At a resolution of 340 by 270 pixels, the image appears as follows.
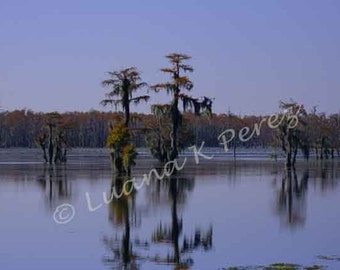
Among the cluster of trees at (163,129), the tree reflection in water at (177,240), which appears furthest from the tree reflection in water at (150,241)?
the cluster of trees at (163,129)

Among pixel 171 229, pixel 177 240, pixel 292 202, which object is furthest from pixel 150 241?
pixel 292 202

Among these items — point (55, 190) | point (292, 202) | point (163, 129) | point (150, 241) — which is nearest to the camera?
point (150, 241)

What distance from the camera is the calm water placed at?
1314 cm

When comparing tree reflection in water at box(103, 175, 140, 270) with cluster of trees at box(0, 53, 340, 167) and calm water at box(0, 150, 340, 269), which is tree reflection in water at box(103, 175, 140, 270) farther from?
cluster of trees at box(0, 53, 340, 167)

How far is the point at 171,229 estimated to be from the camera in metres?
17.0

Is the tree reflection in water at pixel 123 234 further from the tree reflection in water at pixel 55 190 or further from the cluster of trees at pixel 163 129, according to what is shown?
the cluster of trees at pixel 163 129

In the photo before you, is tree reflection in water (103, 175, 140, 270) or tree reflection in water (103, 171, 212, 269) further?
tree reflection in water (103, 171, 212, 269)

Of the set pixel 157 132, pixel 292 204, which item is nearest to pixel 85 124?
pixel 157 132

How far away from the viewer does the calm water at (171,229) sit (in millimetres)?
13141

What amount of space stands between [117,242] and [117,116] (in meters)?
26.6

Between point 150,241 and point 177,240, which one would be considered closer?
point 150,241

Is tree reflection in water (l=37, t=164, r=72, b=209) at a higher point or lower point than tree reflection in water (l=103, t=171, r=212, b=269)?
higher

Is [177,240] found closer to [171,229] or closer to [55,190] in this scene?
[171,229]

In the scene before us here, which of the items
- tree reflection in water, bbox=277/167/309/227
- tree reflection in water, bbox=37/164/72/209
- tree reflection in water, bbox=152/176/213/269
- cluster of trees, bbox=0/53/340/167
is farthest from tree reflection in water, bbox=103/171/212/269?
cluster of trees, bbox=0/53/340/167
